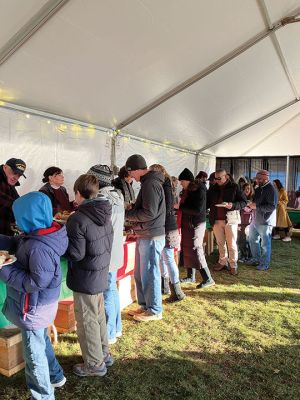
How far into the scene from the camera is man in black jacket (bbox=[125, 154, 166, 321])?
3.15 meters

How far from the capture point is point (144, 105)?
5035 mm

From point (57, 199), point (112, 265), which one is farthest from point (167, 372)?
point (57, 199)

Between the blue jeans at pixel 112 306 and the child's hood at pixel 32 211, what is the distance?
1.05m

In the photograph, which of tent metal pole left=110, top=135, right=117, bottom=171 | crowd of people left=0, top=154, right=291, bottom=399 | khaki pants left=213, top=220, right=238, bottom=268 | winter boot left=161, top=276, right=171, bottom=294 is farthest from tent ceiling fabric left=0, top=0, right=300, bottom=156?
winter boot left=161, top=276, right=171, bottom=294

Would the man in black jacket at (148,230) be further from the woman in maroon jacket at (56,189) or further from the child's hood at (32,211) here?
the child's hood at (32,211)

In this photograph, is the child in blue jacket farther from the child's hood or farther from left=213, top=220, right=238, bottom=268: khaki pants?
left=213, top=220, right=238, bottom=268: khaki pants

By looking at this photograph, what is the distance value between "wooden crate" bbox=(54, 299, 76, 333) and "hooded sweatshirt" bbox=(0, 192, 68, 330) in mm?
1060

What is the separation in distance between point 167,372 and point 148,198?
1.44 meters

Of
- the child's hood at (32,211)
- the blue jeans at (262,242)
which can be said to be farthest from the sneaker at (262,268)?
the child's hood at (32,211)

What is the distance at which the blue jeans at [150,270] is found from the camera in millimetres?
3257

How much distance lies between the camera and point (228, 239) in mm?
5191

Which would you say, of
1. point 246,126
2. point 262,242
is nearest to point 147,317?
point 262,242

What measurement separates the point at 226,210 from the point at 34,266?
3717 mm

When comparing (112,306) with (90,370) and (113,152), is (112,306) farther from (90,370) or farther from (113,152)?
(113,152)
